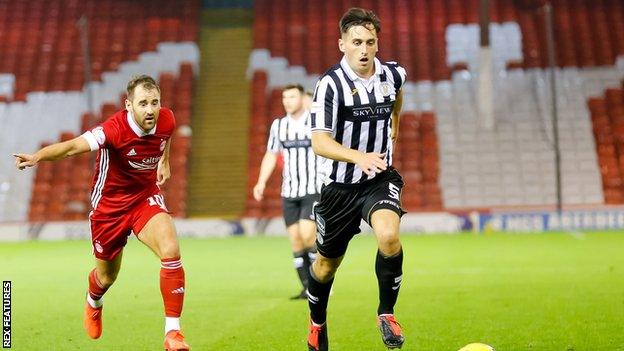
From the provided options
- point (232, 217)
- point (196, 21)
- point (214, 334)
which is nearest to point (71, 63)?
point (196, 21)

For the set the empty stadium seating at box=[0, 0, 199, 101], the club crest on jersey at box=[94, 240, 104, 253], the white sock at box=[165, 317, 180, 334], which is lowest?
the white sock at box=[165, 317, 180, 334]

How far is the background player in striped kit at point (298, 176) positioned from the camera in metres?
10.5

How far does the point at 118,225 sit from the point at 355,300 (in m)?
3.44

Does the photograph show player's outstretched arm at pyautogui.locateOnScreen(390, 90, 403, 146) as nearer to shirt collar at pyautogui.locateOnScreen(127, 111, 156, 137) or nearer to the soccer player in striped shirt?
the soccer player in striped shirt

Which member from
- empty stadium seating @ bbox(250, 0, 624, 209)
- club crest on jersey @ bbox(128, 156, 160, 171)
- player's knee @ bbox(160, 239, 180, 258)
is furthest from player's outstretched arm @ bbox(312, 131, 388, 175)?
empty stadium seating @ bbox(250, 0, 624, 209)

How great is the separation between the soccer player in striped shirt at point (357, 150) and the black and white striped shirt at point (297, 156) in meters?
3.84

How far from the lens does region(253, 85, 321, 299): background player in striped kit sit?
10.5m

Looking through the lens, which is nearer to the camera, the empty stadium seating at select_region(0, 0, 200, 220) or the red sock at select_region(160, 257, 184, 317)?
the red sock at select_region(160, 257, 184, 317)

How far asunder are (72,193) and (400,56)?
9575 mm

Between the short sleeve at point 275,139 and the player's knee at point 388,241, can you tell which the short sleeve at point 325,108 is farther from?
the short sleeve at point 275,139

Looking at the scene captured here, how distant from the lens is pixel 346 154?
6.12 meters

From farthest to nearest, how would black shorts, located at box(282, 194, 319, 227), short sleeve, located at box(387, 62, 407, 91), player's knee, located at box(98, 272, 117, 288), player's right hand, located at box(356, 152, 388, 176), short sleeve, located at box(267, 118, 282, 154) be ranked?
short sleeve, located at box(267, 118, 282, 154) < black shorts, located at box(282, 194, 319, 227) < player's knee, located at box(98, 272, 117, 288) < short sleeve, located at box(387, 62, 407, 91) < player's right hand, located at box(356, 152, 388, 176)

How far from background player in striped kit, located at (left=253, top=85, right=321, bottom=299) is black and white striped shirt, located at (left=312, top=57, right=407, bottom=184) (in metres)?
3.89

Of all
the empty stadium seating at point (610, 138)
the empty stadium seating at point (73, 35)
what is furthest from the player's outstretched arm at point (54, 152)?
the empty stadium seating at point (73, 35)
